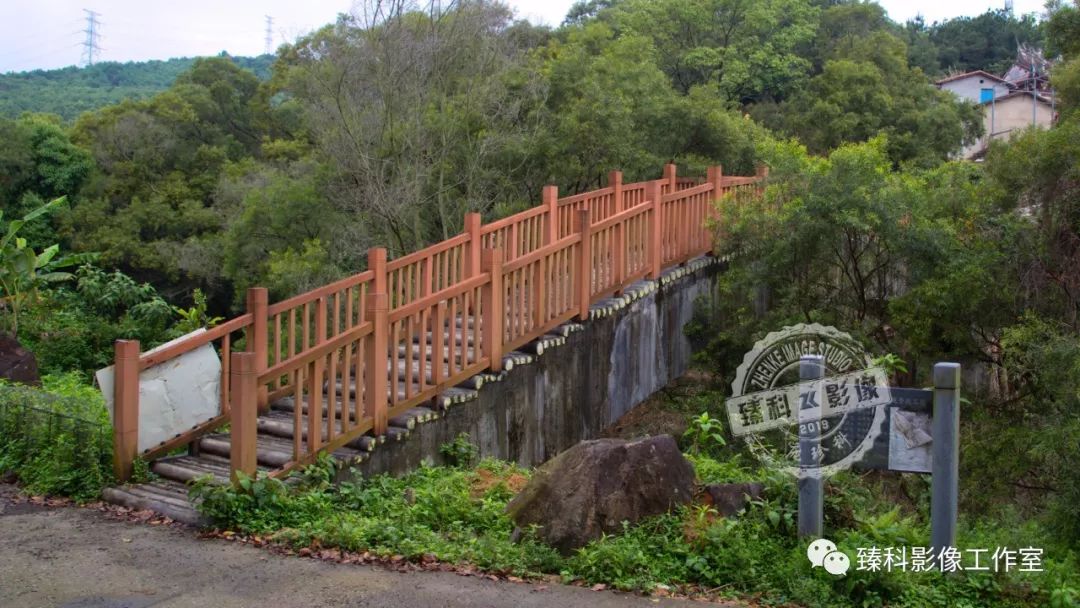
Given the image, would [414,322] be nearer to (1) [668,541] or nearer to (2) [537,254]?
(2) [537,254]

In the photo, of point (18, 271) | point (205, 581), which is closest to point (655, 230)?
point (205, 581)

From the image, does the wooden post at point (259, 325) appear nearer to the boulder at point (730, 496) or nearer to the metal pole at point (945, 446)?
the boulder at point (730, 496)

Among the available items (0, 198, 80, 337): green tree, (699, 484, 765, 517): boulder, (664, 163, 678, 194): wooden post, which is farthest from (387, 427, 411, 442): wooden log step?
(0, 198, 80, 337): green tree

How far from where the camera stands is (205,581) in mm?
5148

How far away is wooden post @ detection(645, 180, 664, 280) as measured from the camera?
11.1 metres

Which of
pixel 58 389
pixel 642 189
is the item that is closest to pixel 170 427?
pixel 58 389

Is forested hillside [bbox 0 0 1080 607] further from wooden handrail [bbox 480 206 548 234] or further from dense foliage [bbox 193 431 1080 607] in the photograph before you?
wooden handrail [bbox 480 206 548 234]

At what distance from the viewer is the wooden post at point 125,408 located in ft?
21.6

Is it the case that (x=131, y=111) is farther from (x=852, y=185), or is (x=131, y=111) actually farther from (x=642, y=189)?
(x=852, y=185)

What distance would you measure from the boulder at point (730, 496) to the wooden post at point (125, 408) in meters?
3.96

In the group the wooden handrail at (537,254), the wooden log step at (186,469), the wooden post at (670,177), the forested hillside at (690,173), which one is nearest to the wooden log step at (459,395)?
the wooden handrail at (537,254)

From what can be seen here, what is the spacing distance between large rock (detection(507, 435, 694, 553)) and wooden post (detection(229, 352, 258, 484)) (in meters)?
1.78

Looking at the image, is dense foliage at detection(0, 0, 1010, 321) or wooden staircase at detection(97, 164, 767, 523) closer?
wooden staircase at detection(97, 164, 767, 523)

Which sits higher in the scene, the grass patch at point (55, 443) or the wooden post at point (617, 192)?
the wooden post at point (617, 192)
